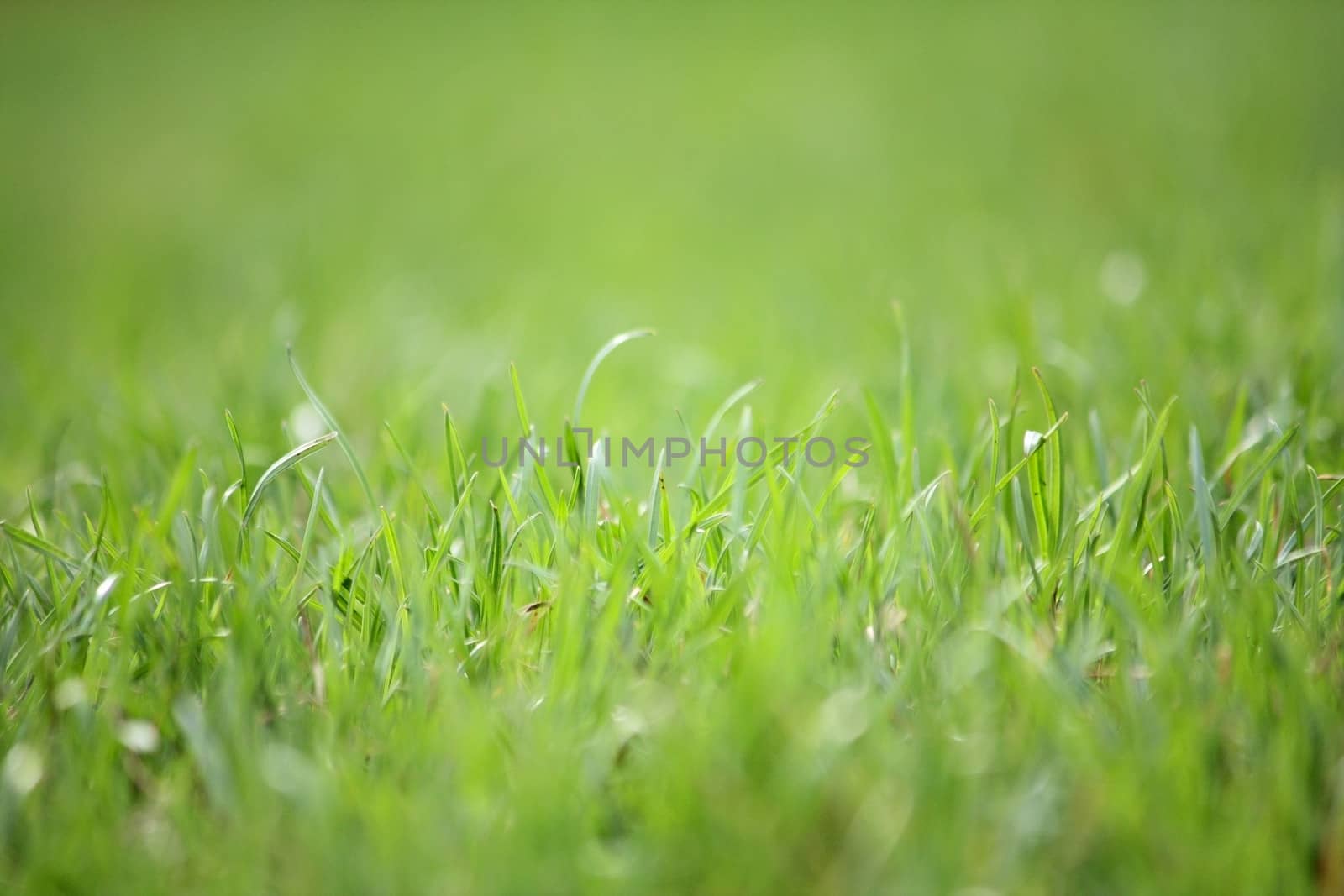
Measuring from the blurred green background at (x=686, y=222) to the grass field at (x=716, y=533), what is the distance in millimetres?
26

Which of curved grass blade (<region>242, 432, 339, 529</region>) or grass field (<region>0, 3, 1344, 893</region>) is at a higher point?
curved grass blade (<region>242, 432, 339, 529</region>)

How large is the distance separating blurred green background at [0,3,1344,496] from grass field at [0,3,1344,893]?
0.08 feet

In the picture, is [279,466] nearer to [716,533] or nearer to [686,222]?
[716,533]

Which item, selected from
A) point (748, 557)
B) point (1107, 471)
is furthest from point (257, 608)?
point (1107, 471)

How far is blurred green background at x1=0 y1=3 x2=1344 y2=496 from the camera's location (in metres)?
1.84

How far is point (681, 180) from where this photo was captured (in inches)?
150

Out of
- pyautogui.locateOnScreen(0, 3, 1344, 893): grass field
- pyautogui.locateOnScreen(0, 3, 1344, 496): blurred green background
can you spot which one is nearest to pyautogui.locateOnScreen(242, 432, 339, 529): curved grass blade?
pyautogui.locateOnScreen(0, 3, 1344, 893): grass field

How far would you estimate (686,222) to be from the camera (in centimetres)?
335

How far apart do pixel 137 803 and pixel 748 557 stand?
63 centimetres

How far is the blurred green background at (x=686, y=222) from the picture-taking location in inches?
72.5

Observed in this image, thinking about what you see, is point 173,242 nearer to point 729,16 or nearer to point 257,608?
point 257,608

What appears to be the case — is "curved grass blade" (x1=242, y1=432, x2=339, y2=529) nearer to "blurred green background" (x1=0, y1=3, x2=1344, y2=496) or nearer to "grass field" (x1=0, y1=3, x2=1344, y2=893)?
"grass field" (x1=0, y1=3, x2=1344, y2=893)

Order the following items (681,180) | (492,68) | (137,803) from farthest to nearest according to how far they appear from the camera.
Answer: (492,68)
(681,180)
(137,803)

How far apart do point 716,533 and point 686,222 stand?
248 cm
